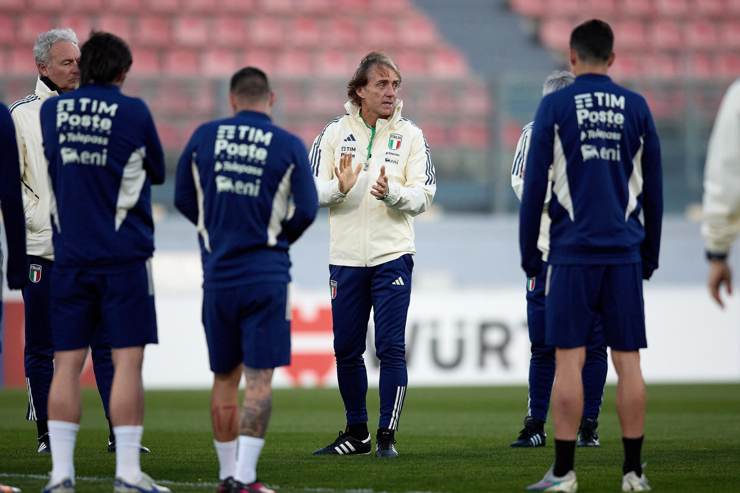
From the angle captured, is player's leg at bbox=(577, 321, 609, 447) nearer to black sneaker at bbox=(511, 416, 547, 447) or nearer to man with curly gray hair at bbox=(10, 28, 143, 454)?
black sneaker at bbox=(511, 416, 547, 447)

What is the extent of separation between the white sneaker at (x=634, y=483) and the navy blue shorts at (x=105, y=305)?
7.08ft

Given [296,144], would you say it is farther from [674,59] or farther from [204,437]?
[674,59]

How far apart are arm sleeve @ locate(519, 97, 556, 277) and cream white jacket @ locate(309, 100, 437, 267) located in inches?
67.0

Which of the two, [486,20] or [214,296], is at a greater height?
[486,20]

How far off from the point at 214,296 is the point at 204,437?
3241 mm

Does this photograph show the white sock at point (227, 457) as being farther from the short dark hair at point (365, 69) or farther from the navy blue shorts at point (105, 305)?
the short dark hair at point (365, 69)

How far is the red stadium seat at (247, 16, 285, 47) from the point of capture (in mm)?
19438

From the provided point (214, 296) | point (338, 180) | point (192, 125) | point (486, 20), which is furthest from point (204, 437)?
point (486, 20)

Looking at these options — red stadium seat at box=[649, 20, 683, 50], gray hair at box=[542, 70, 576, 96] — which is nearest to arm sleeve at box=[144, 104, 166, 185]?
gray hair at box=[542, 70, 576, 96]

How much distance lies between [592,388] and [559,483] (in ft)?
7.46

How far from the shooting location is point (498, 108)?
1620 centimetres

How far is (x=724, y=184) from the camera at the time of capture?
5086 millimetres

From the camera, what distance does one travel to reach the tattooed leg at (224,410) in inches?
218

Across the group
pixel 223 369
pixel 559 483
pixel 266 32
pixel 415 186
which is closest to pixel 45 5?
pixel 266 32
